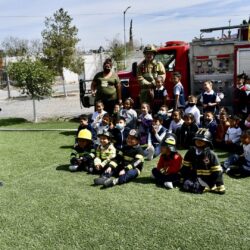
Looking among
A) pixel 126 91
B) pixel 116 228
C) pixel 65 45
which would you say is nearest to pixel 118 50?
pixel 65 45

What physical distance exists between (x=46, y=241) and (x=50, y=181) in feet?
6.29

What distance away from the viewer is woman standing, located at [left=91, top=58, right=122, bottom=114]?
8312 millimetres

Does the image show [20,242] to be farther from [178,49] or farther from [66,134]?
[178,49]

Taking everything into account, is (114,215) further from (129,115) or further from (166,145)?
(129,115)

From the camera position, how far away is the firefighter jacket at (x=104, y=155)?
230 inches

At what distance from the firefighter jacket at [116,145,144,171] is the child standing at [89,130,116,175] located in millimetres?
154

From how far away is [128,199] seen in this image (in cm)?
475

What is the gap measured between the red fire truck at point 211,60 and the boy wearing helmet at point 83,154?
3.70 metres

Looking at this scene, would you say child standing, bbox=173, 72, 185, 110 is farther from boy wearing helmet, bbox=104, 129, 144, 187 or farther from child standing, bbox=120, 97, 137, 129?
boy wearing helmet, bbox=104, 129, 144, 187

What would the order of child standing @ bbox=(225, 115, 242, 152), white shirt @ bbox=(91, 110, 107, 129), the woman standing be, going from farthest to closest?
the woman standing → white shirt @ bbox=(91, 110, 107, 129) → child standing @ bbox=(225, 115, 242, 152)

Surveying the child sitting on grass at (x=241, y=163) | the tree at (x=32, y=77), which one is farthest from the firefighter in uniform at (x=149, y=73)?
the tree at (x=32, y=77)

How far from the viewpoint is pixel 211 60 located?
9.38m

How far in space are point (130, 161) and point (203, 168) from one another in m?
1.25

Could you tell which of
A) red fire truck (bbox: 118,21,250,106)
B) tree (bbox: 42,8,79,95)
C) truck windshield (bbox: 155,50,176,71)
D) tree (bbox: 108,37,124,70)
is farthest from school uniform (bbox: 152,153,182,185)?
tree (bbox: 108,37,124,70)
